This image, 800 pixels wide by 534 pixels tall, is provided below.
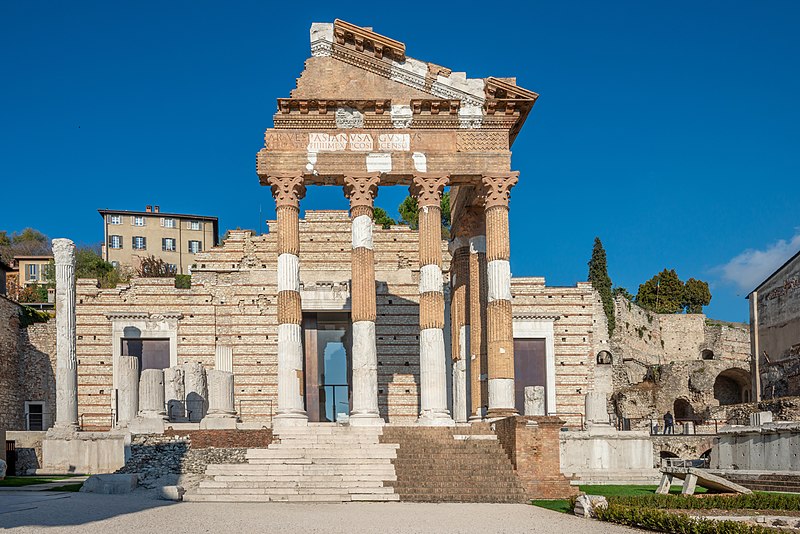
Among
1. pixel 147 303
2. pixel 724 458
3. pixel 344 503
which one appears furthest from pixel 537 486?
pixel 147 303

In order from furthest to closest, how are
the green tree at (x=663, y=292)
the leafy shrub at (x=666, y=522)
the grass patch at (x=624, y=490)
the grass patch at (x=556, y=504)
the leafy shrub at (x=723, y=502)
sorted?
the green tree at (x=663, y=292), the grass patch at (x=624, y=490), the grass patch at (x=556, y=504), the leafy shrub at (x=723, y=502), the leafy shrub at (x=666, y=522)

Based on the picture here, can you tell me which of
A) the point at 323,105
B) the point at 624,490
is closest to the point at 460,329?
the point at 323,105

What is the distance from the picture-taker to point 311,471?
77.2ft

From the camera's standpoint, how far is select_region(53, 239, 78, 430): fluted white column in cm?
3375

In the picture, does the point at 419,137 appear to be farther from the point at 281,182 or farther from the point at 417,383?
the point at 417,383

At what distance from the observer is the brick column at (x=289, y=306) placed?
27984 mm

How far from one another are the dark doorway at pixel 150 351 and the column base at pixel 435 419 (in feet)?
49.6

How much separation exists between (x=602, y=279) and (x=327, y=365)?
35.7 m

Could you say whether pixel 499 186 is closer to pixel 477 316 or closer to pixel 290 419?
pixel 477 316

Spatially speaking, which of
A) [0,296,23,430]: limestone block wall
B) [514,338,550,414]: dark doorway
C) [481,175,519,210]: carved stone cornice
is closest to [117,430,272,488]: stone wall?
[481,175,519,210]: carved stone cornice

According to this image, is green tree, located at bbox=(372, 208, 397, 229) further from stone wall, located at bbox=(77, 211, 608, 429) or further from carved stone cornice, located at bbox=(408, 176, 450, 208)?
carved stone cornice, located at bbox=(408, 176, 450, 208)

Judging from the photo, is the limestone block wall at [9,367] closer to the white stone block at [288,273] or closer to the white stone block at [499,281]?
the white stone block at [288,273]

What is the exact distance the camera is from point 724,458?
26312 mm

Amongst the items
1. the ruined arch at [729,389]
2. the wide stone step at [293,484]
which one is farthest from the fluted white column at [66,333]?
the ruined arch at [729,389]
